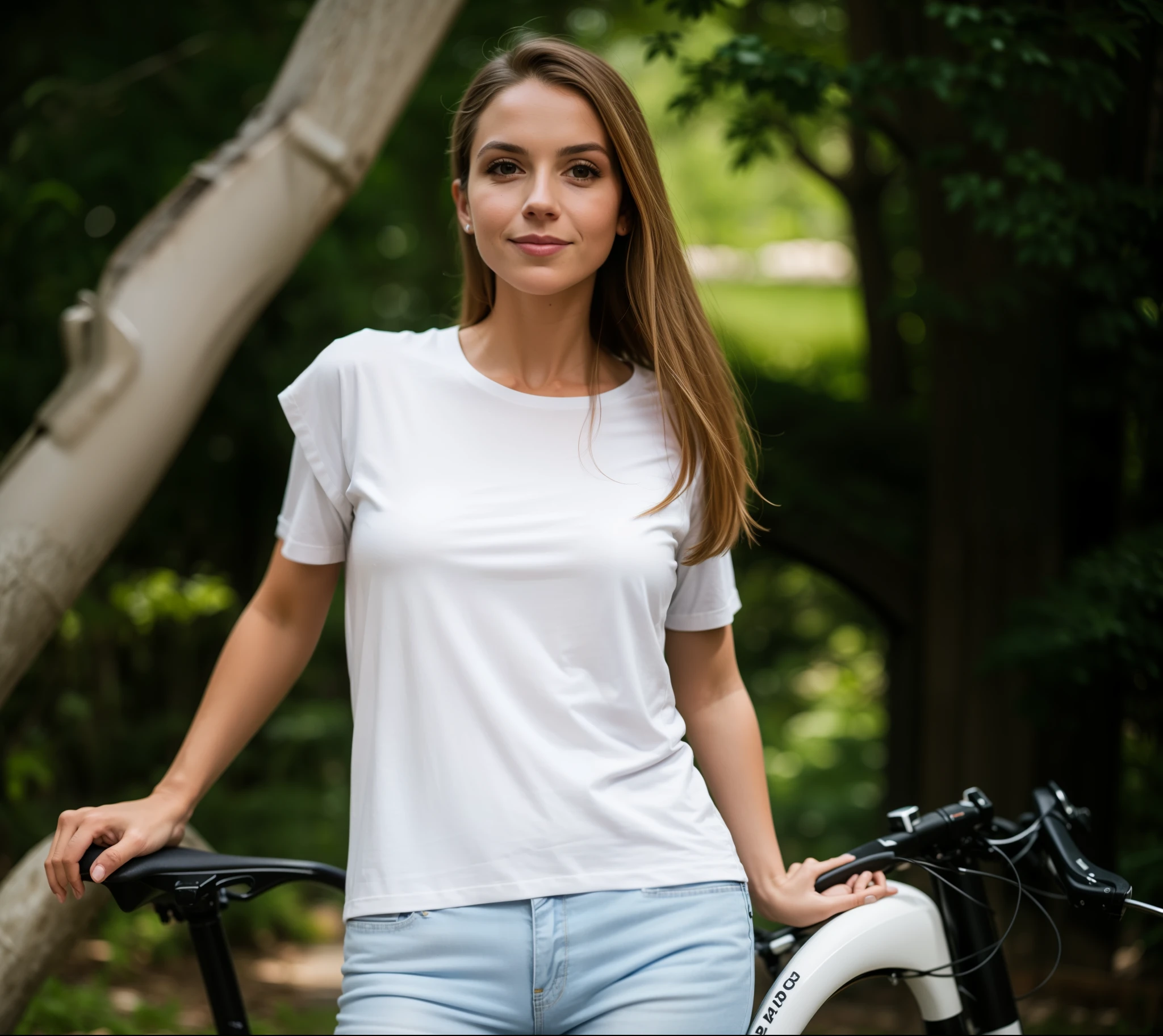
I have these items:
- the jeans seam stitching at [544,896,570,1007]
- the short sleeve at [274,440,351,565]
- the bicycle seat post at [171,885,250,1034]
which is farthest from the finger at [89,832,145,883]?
the jeans seam stitching at [544,896,570,1007]

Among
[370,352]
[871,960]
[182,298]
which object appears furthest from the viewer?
[182,298]

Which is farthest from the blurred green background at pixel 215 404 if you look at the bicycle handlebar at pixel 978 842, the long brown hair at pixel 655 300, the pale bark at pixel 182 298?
the bicycle handlebar at pixel 978 842

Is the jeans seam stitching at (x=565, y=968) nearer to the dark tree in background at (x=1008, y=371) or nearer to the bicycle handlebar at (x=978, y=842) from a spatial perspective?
the bicycle handlebar at (x=978, y=842)

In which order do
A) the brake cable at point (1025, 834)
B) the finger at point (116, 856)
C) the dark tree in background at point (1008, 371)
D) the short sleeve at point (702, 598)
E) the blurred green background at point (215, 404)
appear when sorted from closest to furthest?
1. the finger at point (116, 856)
2. the short sleeve at point (702, 598)
3. the brake cable at point (1025, 834)
4. the dark tree in background at point (1008, 371)
5. the blurred green background at point (215, 404)

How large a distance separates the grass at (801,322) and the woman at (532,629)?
5.73 m

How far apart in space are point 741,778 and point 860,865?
0.27m

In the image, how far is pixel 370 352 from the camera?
183 centimetres

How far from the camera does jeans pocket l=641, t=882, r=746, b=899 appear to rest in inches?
66.1

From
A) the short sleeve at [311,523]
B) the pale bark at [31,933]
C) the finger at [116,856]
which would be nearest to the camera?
the finger at [116,856]

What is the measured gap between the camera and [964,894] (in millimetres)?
2113

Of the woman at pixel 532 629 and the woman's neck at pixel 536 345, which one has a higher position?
the woman's neck at pixel 536 345

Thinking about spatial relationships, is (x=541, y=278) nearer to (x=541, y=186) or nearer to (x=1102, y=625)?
(x=541, y=186)

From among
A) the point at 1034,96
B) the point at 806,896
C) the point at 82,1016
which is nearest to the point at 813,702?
the point at 1034,96

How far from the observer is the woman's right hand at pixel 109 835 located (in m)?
1.73
